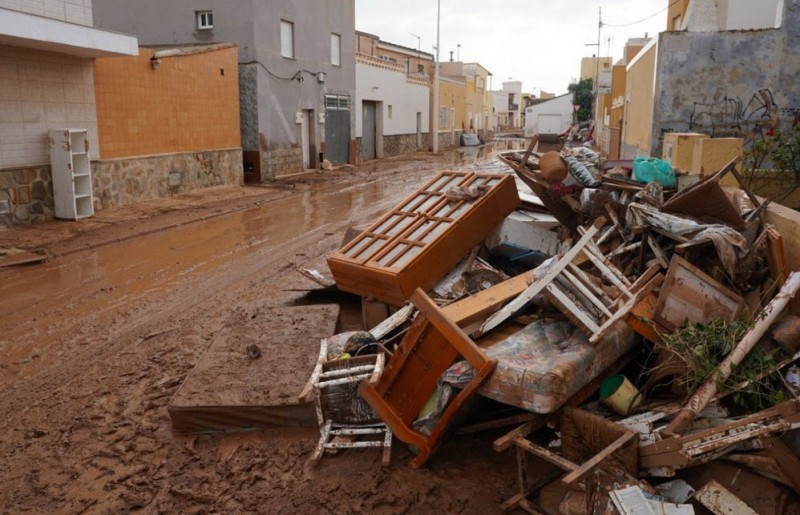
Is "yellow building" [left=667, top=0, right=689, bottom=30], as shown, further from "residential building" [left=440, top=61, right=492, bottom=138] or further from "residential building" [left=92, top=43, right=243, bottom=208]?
"residential building" [left=440, top=61, right=492, bottom=138]

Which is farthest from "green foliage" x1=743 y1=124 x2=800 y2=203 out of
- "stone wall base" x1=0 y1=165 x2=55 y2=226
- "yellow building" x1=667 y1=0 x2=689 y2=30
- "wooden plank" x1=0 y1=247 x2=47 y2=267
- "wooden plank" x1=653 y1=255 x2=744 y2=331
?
"yellow building" x1=667 y1=0 x2=689 y2=30

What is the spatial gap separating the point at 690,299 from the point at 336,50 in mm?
24705

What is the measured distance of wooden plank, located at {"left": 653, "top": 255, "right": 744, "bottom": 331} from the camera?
455 cm

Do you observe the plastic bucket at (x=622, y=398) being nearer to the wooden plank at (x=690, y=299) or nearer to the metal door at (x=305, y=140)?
the wooden plank at (x=690, y=299)

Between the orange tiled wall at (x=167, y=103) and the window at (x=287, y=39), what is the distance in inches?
128

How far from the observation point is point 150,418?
16.7ft

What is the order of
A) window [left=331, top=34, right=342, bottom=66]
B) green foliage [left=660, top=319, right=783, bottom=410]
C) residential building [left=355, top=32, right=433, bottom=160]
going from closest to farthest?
green foliage [left=660, top=319, right=783, bottom=410]
window [left=331, top=34, right=342, bottom=66]
residential building [left=355, top=32, right=433, bottom=160]

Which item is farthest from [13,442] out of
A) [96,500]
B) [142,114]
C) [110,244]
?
[142,114]

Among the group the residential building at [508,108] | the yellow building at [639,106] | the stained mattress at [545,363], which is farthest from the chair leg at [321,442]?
the residential building at [508,108]

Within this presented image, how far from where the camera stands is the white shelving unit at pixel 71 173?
41.7 feet

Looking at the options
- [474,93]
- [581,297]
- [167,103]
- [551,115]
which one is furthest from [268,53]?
[551,115]

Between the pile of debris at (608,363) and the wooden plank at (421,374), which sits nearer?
the pile of debris at (608,363)

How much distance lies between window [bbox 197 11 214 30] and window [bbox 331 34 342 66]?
262 inches

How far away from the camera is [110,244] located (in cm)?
1126
